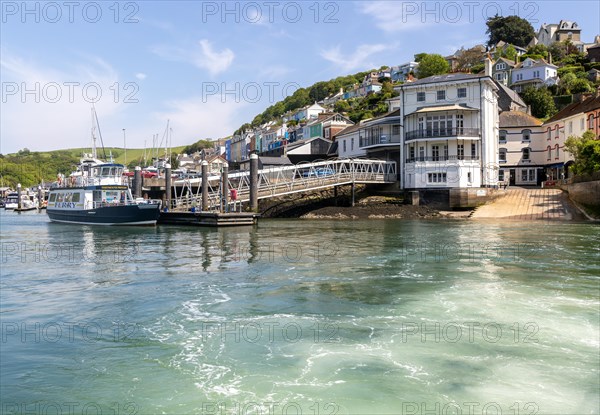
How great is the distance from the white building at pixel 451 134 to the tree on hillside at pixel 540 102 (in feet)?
98.3

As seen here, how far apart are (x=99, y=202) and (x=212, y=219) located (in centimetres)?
1244

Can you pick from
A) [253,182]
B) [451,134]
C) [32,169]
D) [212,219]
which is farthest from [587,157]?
[32,169]

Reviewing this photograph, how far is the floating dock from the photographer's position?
3928 centimetres

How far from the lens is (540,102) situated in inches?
3068

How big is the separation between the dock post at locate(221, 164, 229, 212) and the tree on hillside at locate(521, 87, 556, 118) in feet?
184

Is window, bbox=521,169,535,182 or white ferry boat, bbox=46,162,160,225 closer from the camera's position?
white ferry boat, bbox=46,162,160,225

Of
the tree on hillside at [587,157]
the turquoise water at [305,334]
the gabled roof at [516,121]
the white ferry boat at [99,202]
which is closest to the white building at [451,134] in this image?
the tree on hillside at [587,157]

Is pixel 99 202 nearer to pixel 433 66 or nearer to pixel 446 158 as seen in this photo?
pixel 446 158

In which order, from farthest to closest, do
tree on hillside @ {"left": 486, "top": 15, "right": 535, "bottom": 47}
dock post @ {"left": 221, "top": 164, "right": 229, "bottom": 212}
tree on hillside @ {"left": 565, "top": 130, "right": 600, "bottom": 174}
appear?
tree on hillside @ {"left": 486, "top": 15, "right": 535, "bottom": 47}, dock post @ {"left": 221, "top": 164, "right": 229, "bottom": 212}, tree on hillside @ {"left": 565, "top": 130, "right": 600, "bottom": 174}

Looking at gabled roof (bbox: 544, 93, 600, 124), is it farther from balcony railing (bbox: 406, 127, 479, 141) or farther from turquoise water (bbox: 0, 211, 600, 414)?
turquoise water (bbox: 0, 211, 600, 414)

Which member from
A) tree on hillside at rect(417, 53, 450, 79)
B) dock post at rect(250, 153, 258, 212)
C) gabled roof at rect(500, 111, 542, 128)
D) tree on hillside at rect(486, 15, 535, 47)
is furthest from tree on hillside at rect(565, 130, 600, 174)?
tree on hillside at rect(486, 15, 535, 47)

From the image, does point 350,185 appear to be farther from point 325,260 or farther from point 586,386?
point 586,386

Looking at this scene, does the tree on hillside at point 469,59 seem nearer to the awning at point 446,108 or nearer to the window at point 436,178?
the awning at point 446,108

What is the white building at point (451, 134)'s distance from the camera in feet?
164
